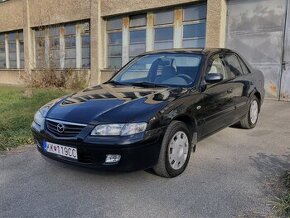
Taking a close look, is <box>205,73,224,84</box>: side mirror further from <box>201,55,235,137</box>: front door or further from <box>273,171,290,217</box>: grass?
<box>273,171,290,217</box>: grass

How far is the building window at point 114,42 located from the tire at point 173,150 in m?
11.2

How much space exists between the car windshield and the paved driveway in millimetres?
1176

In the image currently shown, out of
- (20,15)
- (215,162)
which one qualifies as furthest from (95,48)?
(215,162)

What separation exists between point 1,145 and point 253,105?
471 cm

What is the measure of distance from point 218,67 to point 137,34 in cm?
947

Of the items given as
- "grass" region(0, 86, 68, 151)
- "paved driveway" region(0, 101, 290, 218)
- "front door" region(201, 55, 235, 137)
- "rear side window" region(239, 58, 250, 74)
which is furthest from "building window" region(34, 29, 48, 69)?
"front door" region(201, 55, 235, 137)

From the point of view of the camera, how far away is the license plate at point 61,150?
11.6 ft

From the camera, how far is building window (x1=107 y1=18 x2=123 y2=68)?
14.8m

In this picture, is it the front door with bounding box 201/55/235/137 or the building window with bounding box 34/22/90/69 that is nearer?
the front door with bounding box 201/55/235/137

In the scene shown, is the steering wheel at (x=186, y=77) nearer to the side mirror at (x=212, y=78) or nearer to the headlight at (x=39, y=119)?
the side mirror at (x=212, y=78)

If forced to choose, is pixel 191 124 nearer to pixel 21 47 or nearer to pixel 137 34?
pixel 137 34

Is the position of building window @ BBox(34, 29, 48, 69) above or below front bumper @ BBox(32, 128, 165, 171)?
above

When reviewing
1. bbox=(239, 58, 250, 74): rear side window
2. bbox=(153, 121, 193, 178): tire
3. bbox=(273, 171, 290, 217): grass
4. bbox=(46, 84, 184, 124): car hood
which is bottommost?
bbox=(273, 171, 290, 217): grass

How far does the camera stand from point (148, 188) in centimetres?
365
